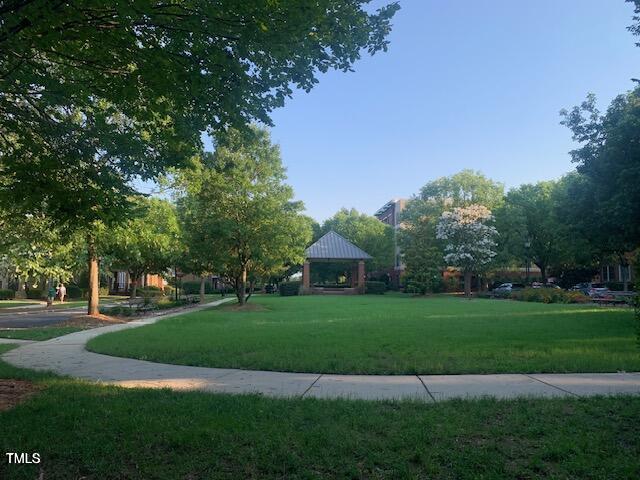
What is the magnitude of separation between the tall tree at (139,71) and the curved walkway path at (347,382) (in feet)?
9.03

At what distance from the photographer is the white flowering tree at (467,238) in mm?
50219

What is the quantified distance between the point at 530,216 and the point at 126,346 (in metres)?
52.3

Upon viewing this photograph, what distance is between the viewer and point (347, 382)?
7953 mm

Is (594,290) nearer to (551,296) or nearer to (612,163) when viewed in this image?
(551,296)

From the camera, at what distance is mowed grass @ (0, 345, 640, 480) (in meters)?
4.33

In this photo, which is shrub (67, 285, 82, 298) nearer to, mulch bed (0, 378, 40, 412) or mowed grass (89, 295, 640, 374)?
mowed grass (89, 295, 640, 374)

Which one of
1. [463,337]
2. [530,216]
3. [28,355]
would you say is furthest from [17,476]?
[530,216]

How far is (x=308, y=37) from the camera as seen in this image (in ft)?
17.7

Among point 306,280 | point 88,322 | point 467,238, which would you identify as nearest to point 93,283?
point 88,322

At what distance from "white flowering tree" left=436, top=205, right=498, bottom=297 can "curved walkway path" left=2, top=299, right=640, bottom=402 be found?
141ft

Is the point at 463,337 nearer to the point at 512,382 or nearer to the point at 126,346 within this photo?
the point at 512,382

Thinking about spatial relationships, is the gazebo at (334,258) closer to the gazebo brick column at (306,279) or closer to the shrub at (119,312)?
the gazebo brick column at (306,279)

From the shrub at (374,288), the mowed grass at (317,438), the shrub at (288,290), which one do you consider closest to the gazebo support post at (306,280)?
the shrub at (288,290)

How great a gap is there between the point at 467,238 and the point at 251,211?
2856cm
